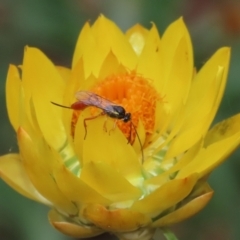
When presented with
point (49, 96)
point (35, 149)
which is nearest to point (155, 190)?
point (35, 149)

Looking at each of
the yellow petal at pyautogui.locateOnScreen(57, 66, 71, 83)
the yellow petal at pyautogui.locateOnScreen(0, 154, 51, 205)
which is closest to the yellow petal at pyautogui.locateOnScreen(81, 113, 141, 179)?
the yellow petal at pyautogui.locateOnScreen(0, 154, 51, 205)

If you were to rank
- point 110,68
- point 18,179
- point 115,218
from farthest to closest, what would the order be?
point 110,68 < point 18,179 < point 115,218

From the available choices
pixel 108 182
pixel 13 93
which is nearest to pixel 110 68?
pixel 13 93

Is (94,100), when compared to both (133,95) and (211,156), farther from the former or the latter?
(211,156)

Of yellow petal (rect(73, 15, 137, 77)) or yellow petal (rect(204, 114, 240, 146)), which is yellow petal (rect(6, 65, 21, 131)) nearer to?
yellow petal (rect(73, 15, 137, 77))

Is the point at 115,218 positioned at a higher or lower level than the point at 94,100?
lower

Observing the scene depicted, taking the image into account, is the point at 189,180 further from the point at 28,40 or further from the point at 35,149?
the point at 28,40

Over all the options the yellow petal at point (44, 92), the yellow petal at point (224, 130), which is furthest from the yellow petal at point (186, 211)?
the yellow petal at point (44, 92)

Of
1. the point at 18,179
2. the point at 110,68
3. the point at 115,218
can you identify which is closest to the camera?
the point at 115,218
